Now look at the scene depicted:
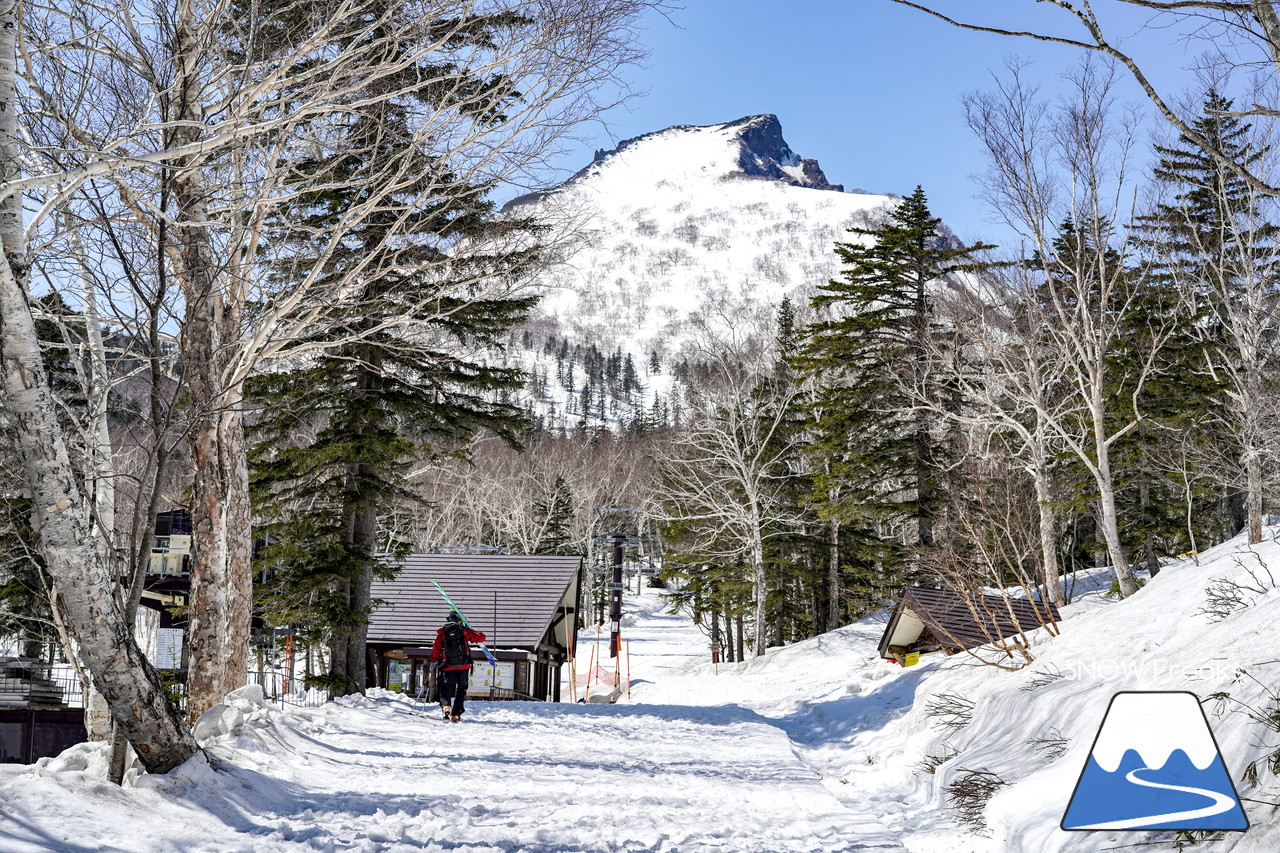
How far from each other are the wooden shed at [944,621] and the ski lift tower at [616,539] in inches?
322

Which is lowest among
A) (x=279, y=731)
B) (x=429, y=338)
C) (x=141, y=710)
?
(x=279, y=731)

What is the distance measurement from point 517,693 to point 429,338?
15033mm

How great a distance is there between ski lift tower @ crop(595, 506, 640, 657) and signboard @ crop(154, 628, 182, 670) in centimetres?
1637

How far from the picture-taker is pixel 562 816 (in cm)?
564

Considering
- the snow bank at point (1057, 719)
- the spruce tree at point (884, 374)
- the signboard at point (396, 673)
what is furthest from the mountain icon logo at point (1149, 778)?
the signboard at point (396, 673)

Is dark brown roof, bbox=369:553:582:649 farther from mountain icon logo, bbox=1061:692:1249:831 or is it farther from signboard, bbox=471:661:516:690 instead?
mountain icon logo, bbox=1061:692:1249:831

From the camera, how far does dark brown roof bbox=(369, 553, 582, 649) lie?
80.3 feet

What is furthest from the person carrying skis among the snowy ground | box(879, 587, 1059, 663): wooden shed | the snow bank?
box(879, 587, 1059, 663): wooden shed

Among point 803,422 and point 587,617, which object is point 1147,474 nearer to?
point 803,422

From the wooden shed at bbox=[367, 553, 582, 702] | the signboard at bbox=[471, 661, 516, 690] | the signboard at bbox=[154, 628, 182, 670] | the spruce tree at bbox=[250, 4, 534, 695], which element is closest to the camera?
the spruce tree at bbox=[250, 4, 534, 695]

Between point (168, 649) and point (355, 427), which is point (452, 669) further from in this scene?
point (168, 649)

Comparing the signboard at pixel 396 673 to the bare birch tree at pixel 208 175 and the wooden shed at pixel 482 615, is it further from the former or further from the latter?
the bare birch tree at pixel 208 175

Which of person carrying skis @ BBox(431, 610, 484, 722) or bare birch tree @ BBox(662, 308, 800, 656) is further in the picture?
bare birch tree @ BBox(662, 308, 800, 656)

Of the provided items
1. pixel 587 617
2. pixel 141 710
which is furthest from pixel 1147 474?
pixel 587 617
